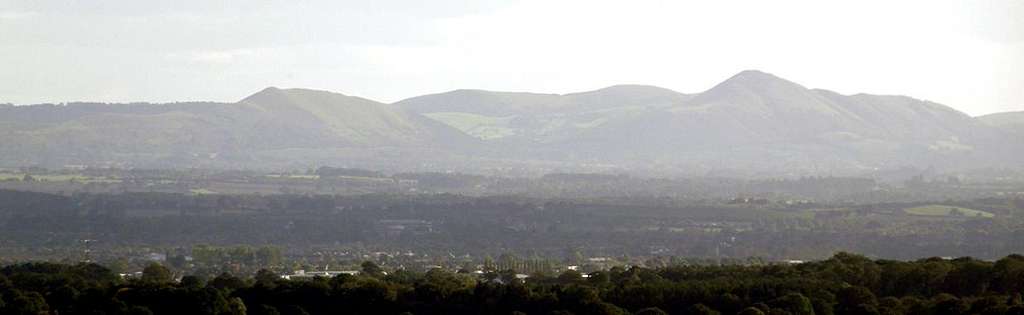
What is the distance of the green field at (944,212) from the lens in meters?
85.4

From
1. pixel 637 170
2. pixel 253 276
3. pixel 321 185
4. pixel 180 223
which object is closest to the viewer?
pixel 253 276

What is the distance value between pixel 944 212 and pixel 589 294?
50.0 meters

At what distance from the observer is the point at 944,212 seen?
286 ft

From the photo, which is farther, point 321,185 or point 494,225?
point 321,185

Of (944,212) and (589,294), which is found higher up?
(944,212)

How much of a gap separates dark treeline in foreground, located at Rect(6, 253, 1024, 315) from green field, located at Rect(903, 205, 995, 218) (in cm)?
3914

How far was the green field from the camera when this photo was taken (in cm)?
8544

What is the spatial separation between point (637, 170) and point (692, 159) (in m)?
32.5

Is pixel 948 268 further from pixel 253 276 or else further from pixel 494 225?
pixel 494 225

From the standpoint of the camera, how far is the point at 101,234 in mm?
77250

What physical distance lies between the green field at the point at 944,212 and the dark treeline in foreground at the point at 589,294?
3914 centimetres

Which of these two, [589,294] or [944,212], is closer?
[589,294]

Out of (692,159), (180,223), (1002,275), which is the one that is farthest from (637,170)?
(1002,275)

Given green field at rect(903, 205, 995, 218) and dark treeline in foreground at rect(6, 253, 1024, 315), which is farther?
green field at rect(903, 205, 995, 218)
